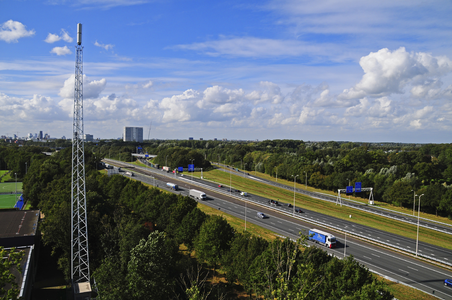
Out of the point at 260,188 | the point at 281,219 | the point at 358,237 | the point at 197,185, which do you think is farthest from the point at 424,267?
the point at 197,185

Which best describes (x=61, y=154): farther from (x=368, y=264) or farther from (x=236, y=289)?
(x=368, y=264)

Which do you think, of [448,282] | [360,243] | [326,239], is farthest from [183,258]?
[448,282]

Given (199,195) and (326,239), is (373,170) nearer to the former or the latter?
(199,195)

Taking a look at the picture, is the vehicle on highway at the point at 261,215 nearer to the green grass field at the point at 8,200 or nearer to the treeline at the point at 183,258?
the treeline at the point at 183,258

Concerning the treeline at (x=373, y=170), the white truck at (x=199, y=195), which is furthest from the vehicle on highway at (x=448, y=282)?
the white truck at (x=199, y=195)

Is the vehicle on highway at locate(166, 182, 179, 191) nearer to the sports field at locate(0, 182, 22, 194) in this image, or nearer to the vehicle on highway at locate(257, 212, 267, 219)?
the vehicle on highway at locate(257, 212, 267, 219)

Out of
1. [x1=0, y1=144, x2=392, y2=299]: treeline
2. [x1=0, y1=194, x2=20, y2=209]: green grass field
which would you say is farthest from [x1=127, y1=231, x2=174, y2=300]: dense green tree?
[x1=0, y1=194, x2=20, y2=209]: green grass field
